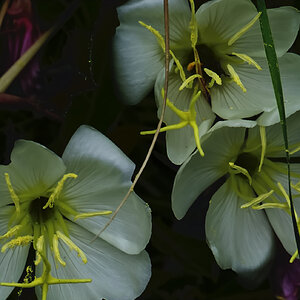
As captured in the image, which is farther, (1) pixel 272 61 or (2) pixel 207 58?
(2) pixel 207 58

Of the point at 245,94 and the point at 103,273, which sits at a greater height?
the point at 245,94

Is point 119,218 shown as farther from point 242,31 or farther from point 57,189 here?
point 242,31

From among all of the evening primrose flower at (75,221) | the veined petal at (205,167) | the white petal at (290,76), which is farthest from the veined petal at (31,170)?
the white petal at (290,76)

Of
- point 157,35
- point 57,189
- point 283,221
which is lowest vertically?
point 283,221

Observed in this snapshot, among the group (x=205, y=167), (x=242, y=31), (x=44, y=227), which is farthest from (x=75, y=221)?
(x=242, y=31)

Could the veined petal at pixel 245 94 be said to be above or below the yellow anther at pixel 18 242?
above

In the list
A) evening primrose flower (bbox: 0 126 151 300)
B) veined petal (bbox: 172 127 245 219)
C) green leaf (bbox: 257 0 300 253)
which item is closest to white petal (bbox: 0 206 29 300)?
evening primrose flower (bbox: 0 126 151 300)

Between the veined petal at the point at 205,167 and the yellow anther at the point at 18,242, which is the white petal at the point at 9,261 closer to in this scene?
the yellow anther at the point at 18,242
